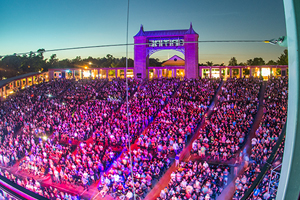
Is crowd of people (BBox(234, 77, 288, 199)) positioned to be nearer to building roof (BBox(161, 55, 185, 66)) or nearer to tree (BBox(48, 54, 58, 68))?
building roof (BBox(161, 55, 185, 66))

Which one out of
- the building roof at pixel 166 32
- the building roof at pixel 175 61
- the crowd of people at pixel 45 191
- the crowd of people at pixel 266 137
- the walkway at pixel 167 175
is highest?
the building roof at pixel 166 32

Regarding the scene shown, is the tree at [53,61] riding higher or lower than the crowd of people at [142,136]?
higher

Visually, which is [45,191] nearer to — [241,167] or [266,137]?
[241,167]

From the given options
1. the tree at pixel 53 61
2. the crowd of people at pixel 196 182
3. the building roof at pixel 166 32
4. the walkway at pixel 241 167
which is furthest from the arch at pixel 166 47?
the tree at pixel 53 61

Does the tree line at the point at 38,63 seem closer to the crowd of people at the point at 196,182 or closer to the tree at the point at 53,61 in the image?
the tree at the point at 53,61

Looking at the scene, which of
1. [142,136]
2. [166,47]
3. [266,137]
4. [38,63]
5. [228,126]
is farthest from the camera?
[38,63]

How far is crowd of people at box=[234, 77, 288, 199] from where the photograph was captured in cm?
765

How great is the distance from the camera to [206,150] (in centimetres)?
1012

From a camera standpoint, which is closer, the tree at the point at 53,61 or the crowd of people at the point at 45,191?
the crowd of people at the point at 45,191

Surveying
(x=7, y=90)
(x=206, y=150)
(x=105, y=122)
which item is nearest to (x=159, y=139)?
(x=206, y=150)

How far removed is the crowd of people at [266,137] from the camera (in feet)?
25.1

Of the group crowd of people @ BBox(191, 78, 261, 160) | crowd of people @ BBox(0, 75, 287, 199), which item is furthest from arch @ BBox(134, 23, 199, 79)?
crowd of people @ BBox(191, 78, 261, 160)

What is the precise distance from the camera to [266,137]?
9.77 metres

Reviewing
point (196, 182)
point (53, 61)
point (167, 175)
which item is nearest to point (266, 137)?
point (196, 182)
